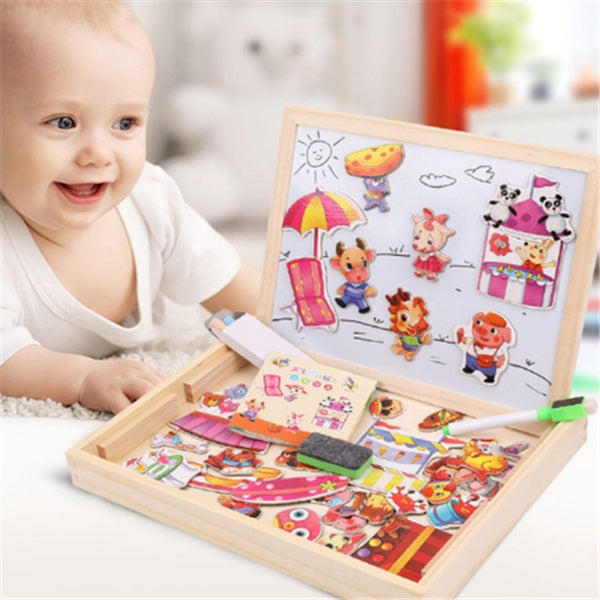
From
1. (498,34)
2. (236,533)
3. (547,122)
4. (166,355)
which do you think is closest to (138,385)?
(166,355)

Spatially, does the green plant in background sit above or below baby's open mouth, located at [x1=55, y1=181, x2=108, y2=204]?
above

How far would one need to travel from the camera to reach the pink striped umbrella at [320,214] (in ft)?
2.49

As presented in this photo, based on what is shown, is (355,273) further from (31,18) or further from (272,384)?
(31,18)

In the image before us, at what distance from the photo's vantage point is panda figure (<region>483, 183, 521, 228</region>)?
680 mm

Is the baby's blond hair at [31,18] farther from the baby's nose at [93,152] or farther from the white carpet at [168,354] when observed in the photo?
the white carpet at [168,354]

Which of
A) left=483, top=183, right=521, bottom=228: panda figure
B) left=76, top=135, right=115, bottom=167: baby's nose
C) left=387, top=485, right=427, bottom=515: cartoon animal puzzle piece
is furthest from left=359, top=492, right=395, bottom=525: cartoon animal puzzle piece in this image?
left=76, top=135, right=115, bottom=167: baby's nose

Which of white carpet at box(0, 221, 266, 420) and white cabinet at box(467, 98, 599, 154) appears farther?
white cabinet at box(467, 98, 599, 154)

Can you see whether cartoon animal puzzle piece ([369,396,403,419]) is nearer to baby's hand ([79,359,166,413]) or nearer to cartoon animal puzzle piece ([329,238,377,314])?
cartoon animal puzzle piece ([329,238,377,314])

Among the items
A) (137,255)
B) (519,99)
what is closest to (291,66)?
(519,99)

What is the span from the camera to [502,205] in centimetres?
69

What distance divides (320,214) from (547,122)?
168 cm

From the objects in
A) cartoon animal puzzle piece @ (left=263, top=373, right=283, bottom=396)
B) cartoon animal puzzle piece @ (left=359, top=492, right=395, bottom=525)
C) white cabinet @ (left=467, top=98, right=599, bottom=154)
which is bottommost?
cartoon animal puzzle piece @ (left=359, top=492, right=395, bottom=525)

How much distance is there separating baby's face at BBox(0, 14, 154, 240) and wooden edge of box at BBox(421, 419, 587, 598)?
42 centimetres

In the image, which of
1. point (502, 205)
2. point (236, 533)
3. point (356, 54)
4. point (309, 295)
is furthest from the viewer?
point (356, 54)
